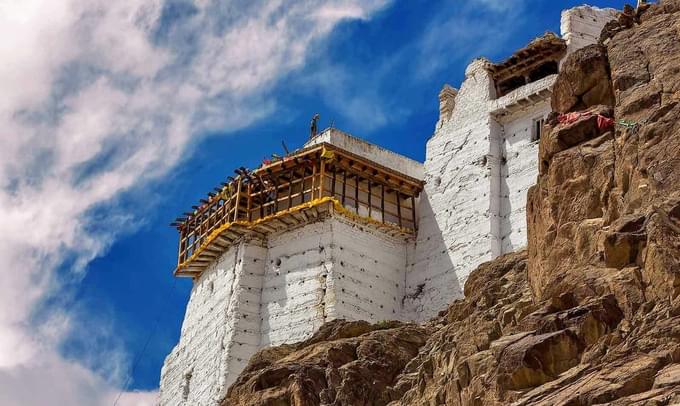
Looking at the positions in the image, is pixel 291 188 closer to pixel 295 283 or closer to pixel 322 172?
pixel 322 172

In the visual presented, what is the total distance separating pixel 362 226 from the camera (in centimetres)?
3997

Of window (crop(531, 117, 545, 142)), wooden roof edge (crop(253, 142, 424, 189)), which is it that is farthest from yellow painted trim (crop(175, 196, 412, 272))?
window (crop(531, 117, 545, 142))

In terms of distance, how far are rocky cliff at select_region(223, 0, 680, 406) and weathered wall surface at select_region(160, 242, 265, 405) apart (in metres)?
11.4

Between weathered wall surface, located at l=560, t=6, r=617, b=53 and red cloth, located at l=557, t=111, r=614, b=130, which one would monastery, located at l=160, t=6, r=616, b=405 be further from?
red cloth, located at l=557, t=111, r=614, b=130

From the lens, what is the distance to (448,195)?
40.8 meters

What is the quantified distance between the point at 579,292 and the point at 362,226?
74.9 ft

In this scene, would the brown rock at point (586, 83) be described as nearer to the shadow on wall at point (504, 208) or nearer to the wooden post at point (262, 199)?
the shadow on wall at point (504, 208)

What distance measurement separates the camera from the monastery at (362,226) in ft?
126

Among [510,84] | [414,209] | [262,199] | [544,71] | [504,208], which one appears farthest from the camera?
[510,84]

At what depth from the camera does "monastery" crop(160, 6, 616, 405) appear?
38.3 meters

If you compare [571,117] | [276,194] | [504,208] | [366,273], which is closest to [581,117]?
[571,117]

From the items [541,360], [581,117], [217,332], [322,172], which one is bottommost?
[541,360]

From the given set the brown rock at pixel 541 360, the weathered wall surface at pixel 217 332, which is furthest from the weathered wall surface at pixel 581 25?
the brown rock at pixel 541 360

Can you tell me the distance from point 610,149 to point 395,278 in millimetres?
20400
